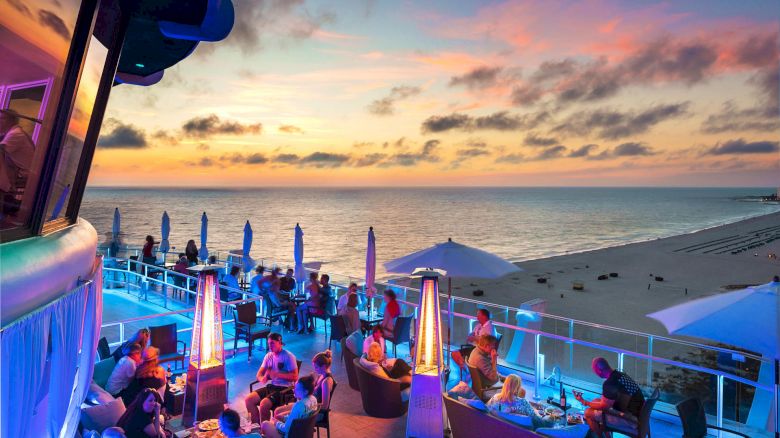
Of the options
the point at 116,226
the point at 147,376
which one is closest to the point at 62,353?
the point at 147,376

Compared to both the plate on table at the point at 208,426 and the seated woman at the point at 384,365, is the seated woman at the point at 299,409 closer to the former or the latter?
the plate on table at the point at 208,426

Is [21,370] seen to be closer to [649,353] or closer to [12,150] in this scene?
[12,150]

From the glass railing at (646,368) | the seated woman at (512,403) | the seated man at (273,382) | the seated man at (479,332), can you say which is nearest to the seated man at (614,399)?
the seated woman at (512,403)

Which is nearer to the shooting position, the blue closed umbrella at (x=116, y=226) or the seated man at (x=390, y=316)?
the seated man at (x=390, y=316)

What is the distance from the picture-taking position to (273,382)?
645 cm

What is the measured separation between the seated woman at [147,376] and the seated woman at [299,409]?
1646 millimetres

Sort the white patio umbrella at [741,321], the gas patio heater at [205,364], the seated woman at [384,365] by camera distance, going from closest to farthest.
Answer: the white patio umbrella at [741,321] < the gas patio heater at [205,364] < the seated woman at [384,365]

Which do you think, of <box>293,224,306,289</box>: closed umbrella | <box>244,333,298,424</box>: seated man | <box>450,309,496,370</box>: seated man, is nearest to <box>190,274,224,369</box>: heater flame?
<box>244,333,298,424</box>: seated man

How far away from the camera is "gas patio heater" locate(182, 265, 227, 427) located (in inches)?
254

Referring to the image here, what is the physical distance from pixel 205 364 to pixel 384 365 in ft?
8.36

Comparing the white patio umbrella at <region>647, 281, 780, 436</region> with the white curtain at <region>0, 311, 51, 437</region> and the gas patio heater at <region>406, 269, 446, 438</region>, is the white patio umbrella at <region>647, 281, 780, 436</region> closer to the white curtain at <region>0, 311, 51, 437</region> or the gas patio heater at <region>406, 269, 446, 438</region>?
the gas patio heater at <region>406, 269, 446, 438</region>

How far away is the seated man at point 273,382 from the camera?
608cm

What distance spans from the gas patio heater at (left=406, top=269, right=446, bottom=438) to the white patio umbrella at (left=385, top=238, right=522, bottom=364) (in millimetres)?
974

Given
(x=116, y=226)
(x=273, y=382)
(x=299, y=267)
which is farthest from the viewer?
(x=116, y=226)
